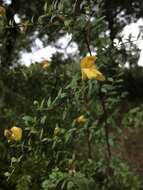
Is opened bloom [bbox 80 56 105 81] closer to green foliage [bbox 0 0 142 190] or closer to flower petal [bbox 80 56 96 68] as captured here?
flower petal [bbox 80 56 96 68]

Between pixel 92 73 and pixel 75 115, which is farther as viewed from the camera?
pixel 75 115

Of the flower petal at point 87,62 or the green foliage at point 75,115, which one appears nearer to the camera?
the flower petal at point 87,62

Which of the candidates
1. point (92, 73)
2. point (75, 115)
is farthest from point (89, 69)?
point (75, 115)

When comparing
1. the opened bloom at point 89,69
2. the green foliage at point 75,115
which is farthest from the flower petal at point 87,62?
the green foliage at point 75,115

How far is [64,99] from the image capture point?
222 centimetres

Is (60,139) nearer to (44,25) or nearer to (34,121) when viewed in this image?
(34,121)

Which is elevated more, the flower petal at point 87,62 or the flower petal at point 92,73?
the flower petal at point 87,62

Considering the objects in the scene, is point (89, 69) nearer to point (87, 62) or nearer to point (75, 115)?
point (87, 62)

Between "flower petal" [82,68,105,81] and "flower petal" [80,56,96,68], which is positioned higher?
"flower petal" [80,56,96,68]

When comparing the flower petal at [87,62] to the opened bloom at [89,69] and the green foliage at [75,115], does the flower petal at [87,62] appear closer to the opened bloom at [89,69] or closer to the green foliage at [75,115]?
the opened bloom at [89,69]

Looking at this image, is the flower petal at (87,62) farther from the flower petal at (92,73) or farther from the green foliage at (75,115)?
the green foliage at (75,115)

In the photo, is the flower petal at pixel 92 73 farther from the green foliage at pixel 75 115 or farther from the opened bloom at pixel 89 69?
the green foliage at pixel 75 115

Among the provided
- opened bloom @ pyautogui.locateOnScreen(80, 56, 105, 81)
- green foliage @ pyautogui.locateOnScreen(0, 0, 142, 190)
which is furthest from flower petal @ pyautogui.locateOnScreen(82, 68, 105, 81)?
green foliage @ pyautogui.locateOnScreen(0, 0, 142, 190)

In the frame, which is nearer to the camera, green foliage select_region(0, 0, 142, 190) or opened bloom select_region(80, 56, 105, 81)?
opened bloom select_region(80, 56, 105, 81)
